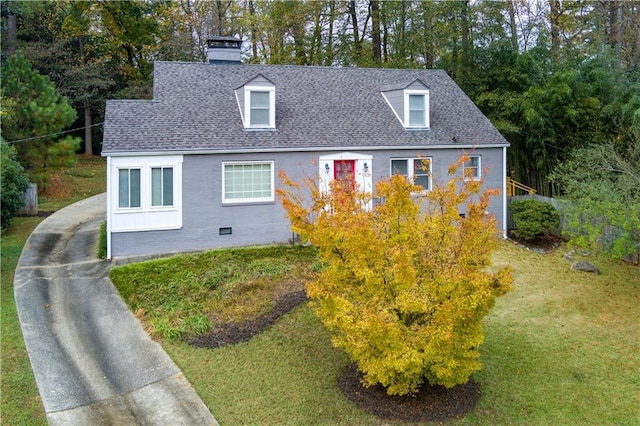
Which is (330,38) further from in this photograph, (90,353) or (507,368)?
(507,368)

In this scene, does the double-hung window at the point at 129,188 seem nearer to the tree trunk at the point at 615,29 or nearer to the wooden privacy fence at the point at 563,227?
the wooden privacy fence at the point at 563,227

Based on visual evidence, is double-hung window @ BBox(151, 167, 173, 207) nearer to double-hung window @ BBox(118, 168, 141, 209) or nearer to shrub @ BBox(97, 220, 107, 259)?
double-hung window @ BBox(118, 168, 141, 209)

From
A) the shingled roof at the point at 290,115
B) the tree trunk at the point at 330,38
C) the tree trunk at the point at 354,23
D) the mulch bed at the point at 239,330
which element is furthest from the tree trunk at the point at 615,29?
the mulch bed at the point at 239,330

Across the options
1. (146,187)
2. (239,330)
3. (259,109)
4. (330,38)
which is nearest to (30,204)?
(146,187)

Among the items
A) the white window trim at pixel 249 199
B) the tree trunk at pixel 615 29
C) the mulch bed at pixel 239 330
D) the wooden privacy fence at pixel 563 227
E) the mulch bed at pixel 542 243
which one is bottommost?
the mulch bed at pixel 239 330

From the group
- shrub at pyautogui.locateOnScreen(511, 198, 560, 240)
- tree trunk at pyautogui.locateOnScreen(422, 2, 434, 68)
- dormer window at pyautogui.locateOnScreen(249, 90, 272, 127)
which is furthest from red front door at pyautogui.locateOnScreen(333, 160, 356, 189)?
tree trunk at pyautogui.locateOnScreen(422, 2, 434, 68)

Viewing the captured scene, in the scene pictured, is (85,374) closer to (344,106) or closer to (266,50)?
(344,106)

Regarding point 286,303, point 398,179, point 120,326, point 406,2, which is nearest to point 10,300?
point 120,326
